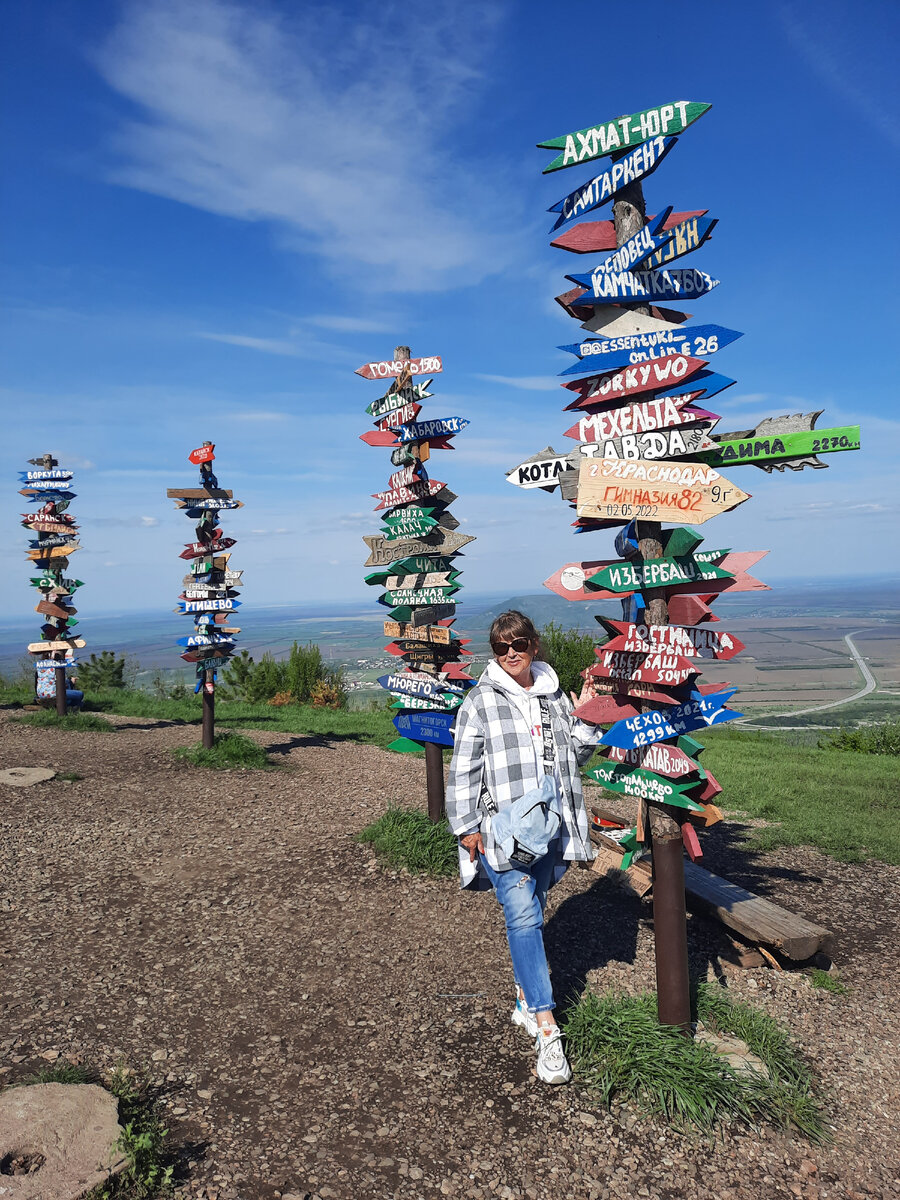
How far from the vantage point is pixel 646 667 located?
3.77 meters

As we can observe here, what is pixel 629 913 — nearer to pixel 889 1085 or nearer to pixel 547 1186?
pixel 889 1085

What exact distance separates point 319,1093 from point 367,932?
1.76 meters

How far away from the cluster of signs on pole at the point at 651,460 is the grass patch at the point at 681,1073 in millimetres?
864

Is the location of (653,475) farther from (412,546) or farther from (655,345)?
(412,546)

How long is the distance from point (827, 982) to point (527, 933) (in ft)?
7.85

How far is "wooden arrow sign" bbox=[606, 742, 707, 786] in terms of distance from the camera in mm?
3716

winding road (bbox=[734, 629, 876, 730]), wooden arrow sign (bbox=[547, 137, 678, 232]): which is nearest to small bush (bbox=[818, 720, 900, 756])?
winding road (bbox=[734, 629, 876, 730])

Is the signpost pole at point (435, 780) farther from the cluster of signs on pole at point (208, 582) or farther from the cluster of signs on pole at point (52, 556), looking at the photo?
the cluster of signs on pole at point (52, 556)

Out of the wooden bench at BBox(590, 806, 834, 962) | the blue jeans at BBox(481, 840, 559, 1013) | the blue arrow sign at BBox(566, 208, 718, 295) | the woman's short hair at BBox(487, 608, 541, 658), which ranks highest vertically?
the blue arrow sign at BBox(566, 208, 718, 295)

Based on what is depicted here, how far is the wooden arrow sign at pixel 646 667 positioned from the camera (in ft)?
12.0

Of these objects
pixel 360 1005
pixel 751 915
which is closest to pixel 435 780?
pixel 360 1005

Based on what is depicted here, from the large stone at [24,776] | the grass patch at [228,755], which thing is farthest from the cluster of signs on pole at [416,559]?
the large stone at [24,776]

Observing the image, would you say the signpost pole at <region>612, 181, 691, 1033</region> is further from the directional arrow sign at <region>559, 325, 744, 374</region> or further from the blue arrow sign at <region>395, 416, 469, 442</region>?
the blue arrow sign at <region>395, 416, 469, 442</region>

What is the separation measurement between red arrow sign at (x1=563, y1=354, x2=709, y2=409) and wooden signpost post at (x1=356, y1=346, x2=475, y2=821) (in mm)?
3260
